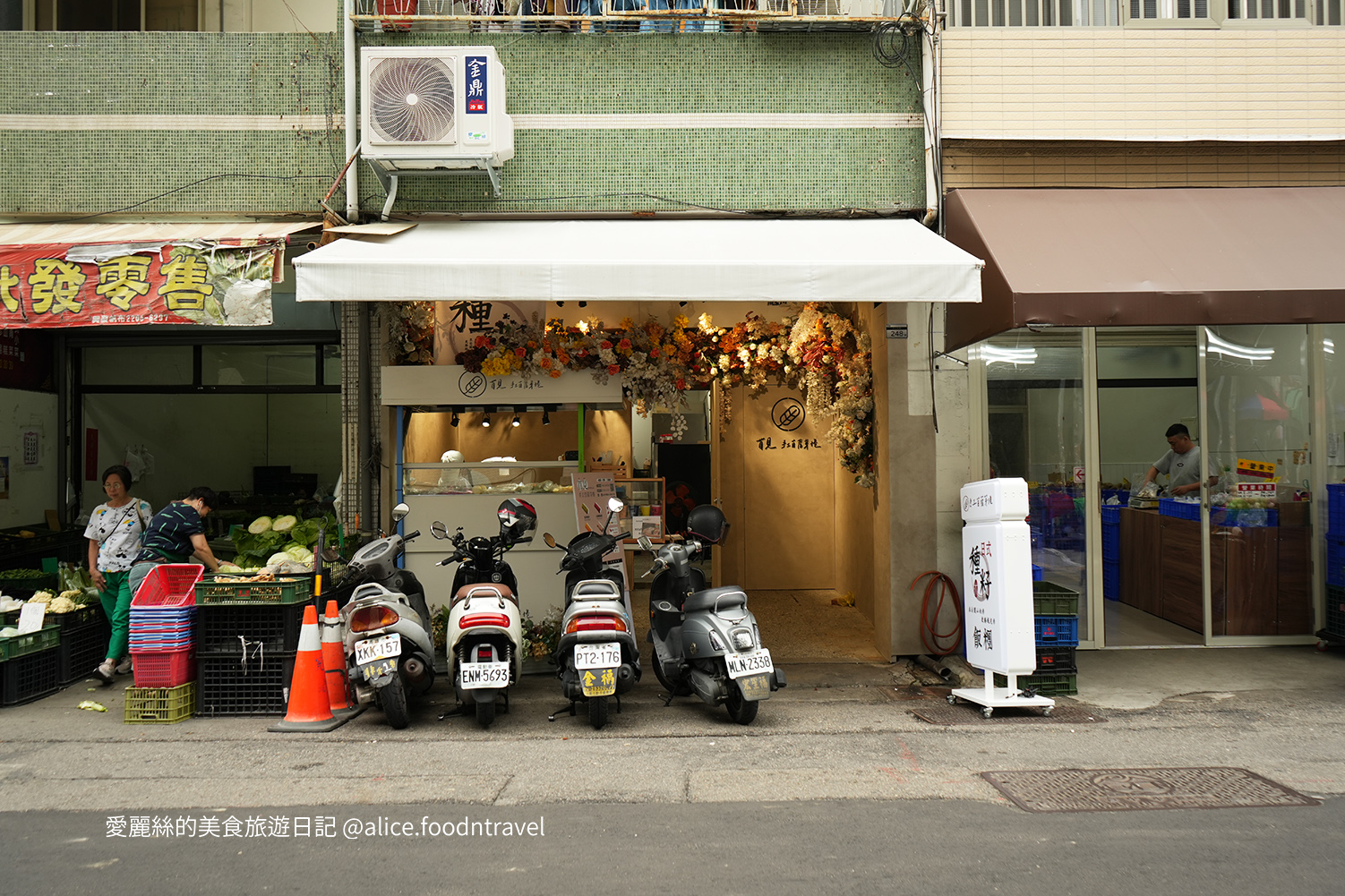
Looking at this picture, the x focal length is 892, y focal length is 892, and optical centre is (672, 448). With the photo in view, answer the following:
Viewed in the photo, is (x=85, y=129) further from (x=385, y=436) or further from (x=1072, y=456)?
(x=1072, y=456)

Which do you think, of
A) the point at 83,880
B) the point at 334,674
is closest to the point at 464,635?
the point at 334,674

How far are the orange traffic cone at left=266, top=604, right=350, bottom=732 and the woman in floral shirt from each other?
6.70 ft

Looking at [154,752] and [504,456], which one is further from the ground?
[504,456]

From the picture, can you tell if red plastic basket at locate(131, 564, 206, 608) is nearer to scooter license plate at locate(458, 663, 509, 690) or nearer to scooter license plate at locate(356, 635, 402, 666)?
scooter license plate at locate(356, 635, 402, 666)

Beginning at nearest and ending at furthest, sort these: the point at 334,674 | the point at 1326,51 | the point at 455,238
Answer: the point at 334,674, the point at 455,238, the point at 1326,51

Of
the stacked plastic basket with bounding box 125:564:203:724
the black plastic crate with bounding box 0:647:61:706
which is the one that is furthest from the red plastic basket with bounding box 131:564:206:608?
the black plastic crate with bounding box 0:647:61:706

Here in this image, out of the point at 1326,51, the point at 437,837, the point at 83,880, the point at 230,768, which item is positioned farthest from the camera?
the point at 1326,51

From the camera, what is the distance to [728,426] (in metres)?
12.5

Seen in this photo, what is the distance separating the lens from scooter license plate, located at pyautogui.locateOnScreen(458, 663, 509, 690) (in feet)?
20.1

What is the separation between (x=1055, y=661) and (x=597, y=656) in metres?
3.63

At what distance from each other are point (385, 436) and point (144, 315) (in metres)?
2.27

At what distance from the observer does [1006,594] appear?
646 cm

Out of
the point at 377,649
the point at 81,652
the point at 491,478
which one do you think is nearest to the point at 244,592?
the point at 377,649

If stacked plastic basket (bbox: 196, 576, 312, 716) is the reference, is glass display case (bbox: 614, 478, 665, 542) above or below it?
above
